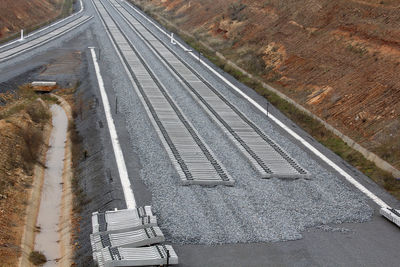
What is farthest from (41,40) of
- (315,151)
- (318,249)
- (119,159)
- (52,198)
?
(318,249)

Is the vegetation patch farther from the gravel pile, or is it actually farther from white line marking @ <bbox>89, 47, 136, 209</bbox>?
the gravel pile

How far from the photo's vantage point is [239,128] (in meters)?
20.8

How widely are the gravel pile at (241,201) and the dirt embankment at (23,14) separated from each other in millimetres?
34163

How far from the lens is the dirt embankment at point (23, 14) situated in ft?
159

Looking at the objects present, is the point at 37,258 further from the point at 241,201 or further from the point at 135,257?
the point at 241,201

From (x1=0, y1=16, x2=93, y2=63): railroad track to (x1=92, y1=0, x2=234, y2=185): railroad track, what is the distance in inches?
364

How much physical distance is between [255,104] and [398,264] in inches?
540

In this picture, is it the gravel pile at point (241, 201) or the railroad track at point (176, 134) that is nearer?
the gravel pile at point (241, 201)

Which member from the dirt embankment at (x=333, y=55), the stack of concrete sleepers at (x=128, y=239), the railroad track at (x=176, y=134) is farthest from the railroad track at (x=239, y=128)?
the stack of concrete sleepers at (x=128, y=239)

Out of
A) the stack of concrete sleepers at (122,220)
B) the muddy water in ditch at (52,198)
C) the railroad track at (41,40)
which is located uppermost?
the stack of concrete sleepers at (122,220)

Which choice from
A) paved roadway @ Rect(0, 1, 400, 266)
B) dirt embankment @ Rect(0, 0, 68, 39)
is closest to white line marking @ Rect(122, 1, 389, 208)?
paved roadway @ Rect(0, 1, 400, 266)

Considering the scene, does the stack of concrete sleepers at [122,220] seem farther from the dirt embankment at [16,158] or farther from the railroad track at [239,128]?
the railroad track at [239,128]

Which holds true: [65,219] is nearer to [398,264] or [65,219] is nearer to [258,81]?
[398,264]

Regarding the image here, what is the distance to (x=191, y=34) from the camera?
46688 millimetres
